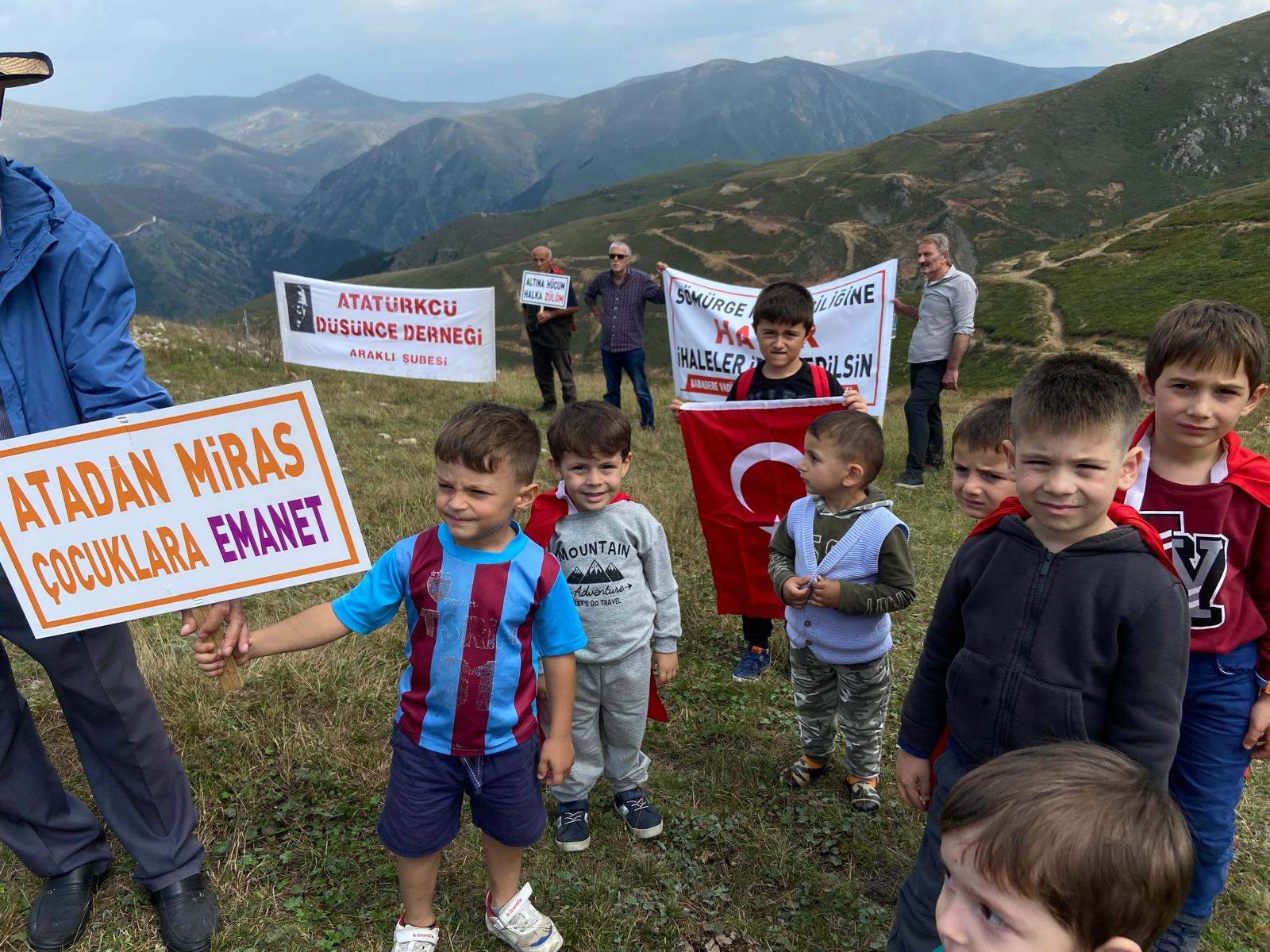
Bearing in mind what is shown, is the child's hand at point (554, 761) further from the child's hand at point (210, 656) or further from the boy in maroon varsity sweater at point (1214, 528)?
the boy in maroon varsity sweater at point (1214, 528)

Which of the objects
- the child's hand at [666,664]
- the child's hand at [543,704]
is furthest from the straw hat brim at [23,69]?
the child's hand at [666,664]

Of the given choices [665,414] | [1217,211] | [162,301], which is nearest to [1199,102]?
[1217,211]

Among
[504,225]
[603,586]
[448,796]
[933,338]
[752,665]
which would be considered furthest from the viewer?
[504,225]

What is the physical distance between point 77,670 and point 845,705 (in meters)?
2.86

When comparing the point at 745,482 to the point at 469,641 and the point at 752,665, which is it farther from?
the point at 469,641

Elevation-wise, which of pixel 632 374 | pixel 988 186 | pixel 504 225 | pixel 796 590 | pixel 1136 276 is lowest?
pixel 504 225

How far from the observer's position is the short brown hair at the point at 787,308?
3959mm

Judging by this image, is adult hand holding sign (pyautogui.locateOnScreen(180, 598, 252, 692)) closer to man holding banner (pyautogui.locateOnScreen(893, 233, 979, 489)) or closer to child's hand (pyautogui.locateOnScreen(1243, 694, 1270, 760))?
child's hand (pyautogui.locateOnScreen(1243, 694, 1270, 760))

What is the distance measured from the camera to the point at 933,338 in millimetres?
7844

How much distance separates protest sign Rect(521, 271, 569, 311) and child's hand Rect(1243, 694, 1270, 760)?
1005 cm

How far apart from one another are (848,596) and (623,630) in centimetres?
89

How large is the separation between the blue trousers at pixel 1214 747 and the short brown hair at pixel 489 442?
2085mm

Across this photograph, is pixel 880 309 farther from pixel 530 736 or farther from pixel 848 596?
pixel 530 736

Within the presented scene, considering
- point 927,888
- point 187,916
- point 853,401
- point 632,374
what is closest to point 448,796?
point 187,916
